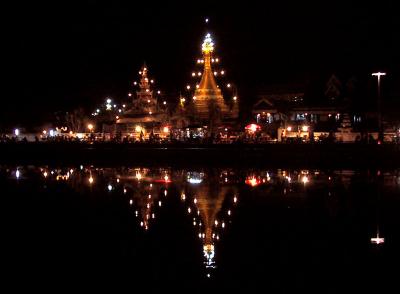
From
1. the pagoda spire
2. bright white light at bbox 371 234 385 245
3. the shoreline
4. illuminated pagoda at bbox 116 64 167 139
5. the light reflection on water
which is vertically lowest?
bright white light at bbox 371 234 385 245

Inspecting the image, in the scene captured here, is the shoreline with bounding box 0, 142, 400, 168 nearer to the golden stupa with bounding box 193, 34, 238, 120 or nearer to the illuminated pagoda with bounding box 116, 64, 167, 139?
the illuminated pagoda with bounding box 116, 64, 167, 139

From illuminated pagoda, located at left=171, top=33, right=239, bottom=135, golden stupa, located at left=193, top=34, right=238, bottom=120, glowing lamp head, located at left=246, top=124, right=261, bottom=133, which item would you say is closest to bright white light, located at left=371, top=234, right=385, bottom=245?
glowing lamp head, located at left=246, top=124, right=261, bottom=133

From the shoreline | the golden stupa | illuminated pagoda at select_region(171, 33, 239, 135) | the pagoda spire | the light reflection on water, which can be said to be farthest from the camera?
the pagoda spire

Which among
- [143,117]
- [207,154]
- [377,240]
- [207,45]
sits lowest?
[377,240]

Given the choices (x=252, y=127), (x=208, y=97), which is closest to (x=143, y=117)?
(x=208, y=97)

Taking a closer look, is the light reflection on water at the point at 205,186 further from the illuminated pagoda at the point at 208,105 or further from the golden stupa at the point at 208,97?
the golden stupa at the point at 208,97

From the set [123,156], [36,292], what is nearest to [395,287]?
[36,292]

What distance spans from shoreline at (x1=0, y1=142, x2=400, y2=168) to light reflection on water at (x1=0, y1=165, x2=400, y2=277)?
4069 mm

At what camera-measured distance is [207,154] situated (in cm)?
4041

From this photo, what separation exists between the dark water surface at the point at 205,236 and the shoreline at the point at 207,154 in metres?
8.91

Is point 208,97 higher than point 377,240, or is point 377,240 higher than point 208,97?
point 208,97

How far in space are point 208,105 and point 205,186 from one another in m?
36.6

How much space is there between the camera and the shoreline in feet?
118

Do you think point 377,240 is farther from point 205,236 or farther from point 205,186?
point 205,186
